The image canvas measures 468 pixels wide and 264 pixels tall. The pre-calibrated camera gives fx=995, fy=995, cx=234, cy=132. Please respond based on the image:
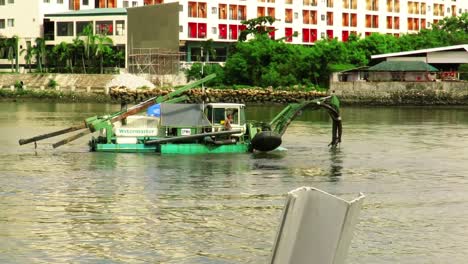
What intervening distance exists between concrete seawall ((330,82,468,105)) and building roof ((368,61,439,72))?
1.44m

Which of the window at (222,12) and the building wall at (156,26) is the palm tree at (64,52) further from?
the window at (222,12)

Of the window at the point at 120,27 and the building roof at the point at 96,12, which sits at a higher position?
the building roof at the point at 96,12

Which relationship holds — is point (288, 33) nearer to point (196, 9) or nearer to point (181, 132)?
point (196, 9)

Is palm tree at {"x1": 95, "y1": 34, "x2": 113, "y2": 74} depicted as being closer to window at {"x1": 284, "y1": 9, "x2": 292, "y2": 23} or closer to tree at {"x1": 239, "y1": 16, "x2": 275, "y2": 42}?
tree at {"x1": 239, "y1": 16, "x2": 275, "y2": 42}

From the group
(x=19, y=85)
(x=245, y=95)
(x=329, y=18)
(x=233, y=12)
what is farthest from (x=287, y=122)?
(x=329, y=18)

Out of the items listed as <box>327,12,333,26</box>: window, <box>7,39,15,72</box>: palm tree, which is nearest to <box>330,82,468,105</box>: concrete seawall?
<box>327,12,333,26</box>: window

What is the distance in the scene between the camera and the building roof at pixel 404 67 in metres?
96.3

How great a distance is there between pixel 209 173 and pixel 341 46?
71378mm

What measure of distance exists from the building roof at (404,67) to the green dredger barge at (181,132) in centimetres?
5486

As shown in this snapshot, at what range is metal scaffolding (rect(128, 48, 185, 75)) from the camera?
107500 mm

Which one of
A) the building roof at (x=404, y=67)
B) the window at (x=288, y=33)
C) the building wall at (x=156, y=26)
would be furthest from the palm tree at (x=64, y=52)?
the building roof at (x=404, y=67)

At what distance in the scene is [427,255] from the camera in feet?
61.6

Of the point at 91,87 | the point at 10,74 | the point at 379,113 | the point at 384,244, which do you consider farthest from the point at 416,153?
the point at 10,74

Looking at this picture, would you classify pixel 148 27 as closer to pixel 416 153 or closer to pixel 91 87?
pixel 91 87
